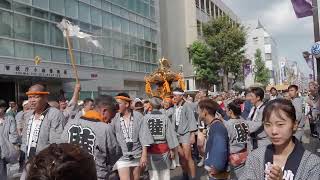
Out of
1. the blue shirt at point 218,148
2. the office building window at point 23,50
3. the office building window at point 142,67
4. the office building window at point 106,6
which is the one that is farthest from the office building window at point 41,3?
the blue shirt at point 218,148

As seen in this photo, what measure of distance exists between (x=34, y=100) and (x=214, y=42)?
32.6 metres

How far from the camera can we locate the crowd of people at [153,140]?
209 centimetres

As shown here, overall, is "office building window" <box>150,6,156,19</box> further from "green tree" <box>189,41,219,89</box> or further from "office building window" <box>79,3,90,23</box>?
"office building window" <box>79,3,90,23</box>

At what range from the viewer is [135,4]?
118ft

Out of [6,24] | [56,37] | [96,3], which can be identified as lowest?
[56,37]

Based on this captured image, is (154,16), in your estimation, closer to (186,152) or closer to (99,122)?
(186,152)

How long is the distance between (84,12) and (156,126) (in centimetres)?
2070

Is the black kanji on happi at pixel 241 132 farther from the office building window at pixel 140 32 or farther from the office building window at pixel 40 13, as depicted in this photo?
the office building window at pixel 140 32

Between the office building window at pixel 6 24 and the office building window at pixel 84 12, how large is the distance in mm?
6527

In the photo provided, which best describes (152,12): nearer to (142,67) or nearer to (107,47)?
(142,67)

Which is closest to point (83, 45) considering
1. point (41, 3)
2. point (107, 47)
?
point (41, 3)

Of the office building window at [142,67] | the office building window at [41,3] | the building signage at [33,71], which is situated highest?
the office building window at [41,3]

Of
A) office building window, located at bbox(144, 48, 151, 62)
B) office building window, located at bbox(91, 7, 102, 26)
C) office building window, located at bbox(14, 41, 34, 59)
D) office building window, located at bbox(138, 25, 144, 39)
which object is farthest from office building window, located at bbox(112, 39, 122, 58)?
office building window, located at bbox(14, 41, 34, 59)

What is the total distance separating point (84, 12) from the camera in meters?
27.7
